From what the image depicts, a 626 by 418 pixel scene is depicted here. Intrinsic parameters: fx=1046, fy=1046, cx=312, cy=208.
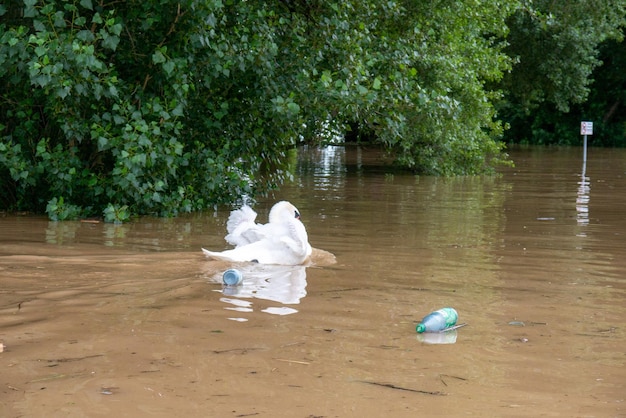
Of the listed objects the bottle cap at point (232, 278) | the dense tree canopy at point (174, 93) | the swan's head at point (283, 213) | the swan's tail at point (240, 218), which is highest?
the dense tree canopy at point (174, 93)

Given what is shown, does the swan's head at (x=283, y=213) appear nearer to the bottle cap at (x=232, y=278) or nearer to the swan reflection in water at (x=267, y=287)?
the swan reflection in water at (x=267, y=287)

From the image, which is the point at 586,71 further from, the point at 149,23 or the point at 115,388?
the point at 115,388

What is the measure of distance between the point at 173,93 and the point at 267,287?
5.65 m

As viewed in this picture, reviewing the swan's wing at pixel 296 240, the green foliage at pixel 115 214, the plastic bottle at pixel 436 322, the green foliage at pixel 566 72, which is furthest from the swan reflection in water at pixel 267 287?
the green foliage at pixel 566 72

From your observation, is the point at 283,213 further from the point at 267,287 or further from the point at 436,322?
the point at 436,322

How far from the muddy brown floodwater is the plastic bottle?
0.10 metres

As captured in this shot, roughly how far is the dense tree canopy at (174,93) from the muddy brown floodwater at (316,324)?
34.1 inches

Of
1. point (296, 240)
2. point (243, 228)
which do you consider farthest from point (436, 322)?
point (243, 228)

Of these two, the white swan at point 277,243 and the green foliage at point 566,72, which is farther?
the green foliage at point 566,72

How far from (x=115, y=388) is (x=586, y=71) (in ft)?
130

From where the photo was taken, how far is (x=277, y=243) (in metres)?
9.14

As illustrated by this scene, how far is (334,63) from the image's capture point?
14531 mm

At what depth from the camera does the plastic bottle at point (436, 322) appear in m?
6.34

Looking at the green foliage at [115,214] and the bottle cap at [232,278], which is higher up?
the green foliage at [115,214]
